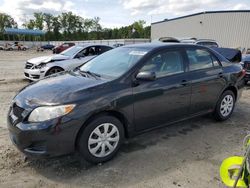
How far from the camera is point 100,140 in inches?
136

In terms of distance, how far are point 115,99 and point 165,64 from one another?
1.22m

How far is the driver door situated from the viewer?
3.81 meters

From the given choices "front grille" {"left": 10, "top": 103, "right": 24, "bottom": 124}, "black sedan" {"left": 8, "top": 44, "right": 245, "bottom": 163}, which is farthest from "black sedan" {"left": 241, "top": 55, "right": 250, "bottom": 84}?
"front grille" {"left": 10, "top": 103, "right": 24, "bottom": 124}

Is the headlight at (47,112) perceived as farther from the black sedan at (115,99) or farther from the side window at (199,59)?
the side window at (199,59)

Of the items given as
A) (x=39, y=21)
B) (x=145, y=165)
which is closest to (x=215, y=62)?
(x=145, y=165)

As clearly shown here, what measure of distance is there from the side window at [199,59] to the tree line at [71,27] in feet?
277

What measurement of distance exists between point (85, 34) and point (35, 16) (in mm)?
18967

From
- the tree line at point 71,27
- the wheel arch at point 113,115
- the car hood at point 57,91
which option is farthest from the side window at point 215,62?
the tree line at point 71,27

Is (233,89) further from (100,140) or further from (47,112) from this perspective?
(47,112)

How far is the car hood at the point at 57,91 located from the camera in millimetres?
3215

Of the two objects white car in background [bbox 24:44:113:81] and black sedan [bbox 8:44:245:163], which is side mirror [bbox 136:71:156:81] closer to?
black sedan [bbox 8:44:245:163]

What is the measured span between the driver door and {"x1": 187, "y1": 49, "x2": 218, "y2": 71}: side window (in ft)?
0.70

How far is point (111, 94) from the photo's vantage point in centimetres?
347

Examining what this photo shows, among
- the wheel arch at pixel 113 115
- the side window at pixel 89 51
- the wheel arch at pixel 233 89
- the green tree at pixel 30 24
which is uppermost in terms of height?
the green tree at pixel 30 24
